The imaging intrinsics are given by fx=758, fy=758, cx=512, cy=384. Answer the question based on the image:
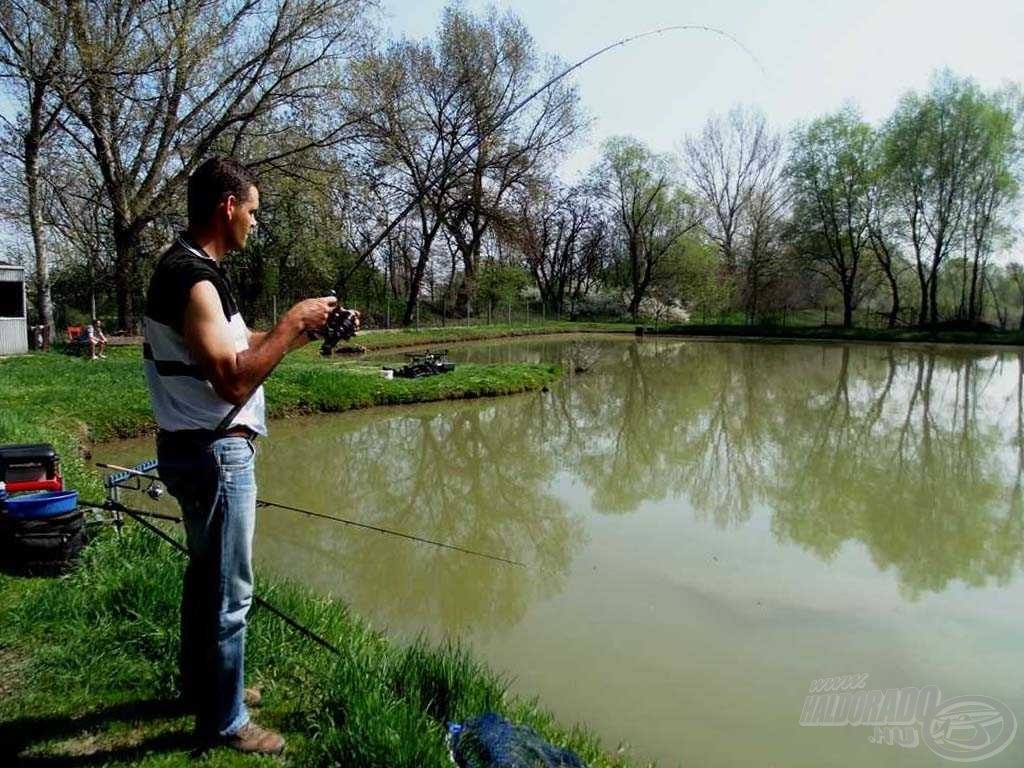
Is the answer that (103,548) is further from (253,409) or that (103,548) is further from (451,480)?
(451,480)

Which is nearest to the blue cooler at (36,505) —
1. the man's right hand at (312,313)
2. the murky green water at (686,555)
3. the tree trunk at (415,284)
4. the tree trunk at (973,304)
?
the murky green water at (686,555)

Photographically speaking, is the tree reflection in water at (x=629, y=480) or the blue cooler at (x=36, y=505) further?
the tree reflection in water at (x=629, y=480)

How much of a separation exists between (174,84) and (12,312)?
21.0 ft

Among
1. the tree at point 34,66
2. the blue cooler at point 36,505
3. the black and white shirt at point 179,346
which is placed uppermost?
the tree at point 34,66

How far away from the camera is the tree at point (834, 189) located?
4016cm

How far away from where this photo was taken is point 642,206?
159 ft

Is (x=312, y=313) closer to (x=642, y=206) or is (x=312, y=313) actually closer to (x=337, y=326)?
(x=337, y=326)

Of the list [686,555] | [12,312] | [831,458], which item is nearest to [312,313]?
[686,555]

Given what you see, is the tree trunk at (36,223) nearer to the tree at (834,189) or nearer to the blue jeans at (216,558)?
the blue jeans at (216,558)

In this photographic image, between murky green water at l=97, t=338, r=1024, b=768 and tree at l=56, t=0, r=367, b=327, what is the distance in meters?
10.1

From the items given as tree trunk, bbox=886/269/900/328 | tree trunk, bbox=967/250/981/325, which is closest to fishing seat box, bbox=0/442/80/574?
tree trunk, bbox=967/250/981/325

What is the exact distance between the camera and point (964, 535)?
21.3 feet

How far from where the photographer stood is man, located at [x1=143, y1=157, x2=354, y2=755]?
219 centimetres

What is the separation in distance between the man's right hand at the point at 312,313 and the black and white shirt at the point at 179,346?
20cm
